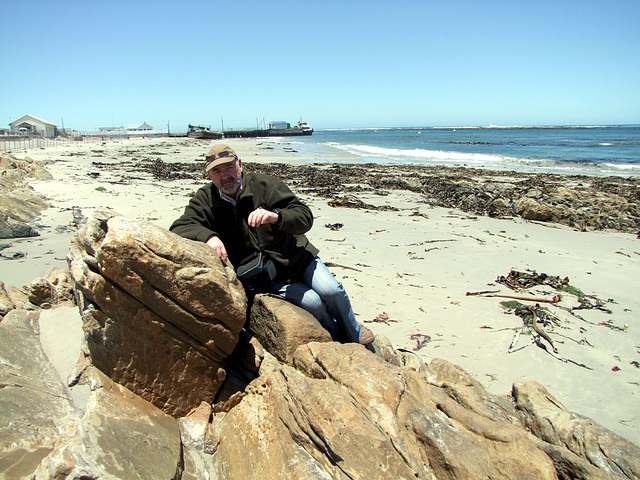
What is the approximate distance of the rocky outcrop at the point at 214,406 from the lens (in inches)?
88.7

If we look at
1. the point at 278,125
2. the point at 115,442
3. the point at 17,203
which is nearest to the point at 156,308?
the point at 115,442

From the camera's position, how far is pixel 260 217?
3.18 meters

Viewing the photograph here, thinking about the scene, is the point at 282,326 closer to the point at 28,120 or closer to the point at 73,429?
the point at 73,429

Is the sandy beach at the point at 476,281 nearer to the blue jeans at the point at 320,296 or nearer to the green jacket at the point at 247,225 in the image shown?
the blue jeans at the point at 320,296

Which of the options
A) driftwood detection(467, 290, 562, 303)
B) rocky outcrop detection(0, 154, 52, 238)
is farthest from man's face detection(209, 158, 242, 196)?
rocky outcrop detection(0, 154, 52, 238)

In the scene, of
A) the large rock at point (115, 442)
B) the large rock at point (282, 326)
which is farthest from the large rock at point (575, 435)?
the large rock at point (115, 442)

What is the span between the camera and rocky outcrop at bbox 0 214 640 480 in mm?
2252

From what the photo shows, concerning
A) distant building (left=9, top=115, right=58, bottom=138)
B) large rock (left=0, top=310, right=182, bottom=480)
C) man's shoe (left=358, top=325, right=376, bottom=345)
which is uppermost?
distant building (left=9, top=115, right=58, bottom=138)

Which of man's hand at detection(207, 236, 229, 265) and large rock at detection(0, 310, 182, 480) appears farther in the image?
man's hand at detection(207, 236, 229, 265)

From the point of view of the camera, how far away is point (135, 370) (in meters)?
2.79

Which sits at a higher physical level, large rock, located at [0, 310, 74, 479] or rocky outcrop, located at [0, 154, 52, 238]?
rocky outcrop, located at [0, 154, 52, 238]

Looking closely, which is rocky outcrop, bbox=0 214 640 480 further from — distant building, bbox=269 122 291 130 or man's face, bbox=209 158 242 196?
distant building, bbox=269 122 291 130

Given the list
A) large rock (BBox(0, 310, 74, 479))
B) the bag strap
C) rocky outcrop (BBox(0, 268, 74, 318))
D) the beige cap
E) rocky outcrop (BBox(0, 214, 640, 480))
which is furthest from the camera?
rocky outcrop (BBox(0, 268, 74, 318))

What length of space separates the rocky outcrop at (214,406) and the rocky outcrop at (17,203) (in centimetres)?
556
